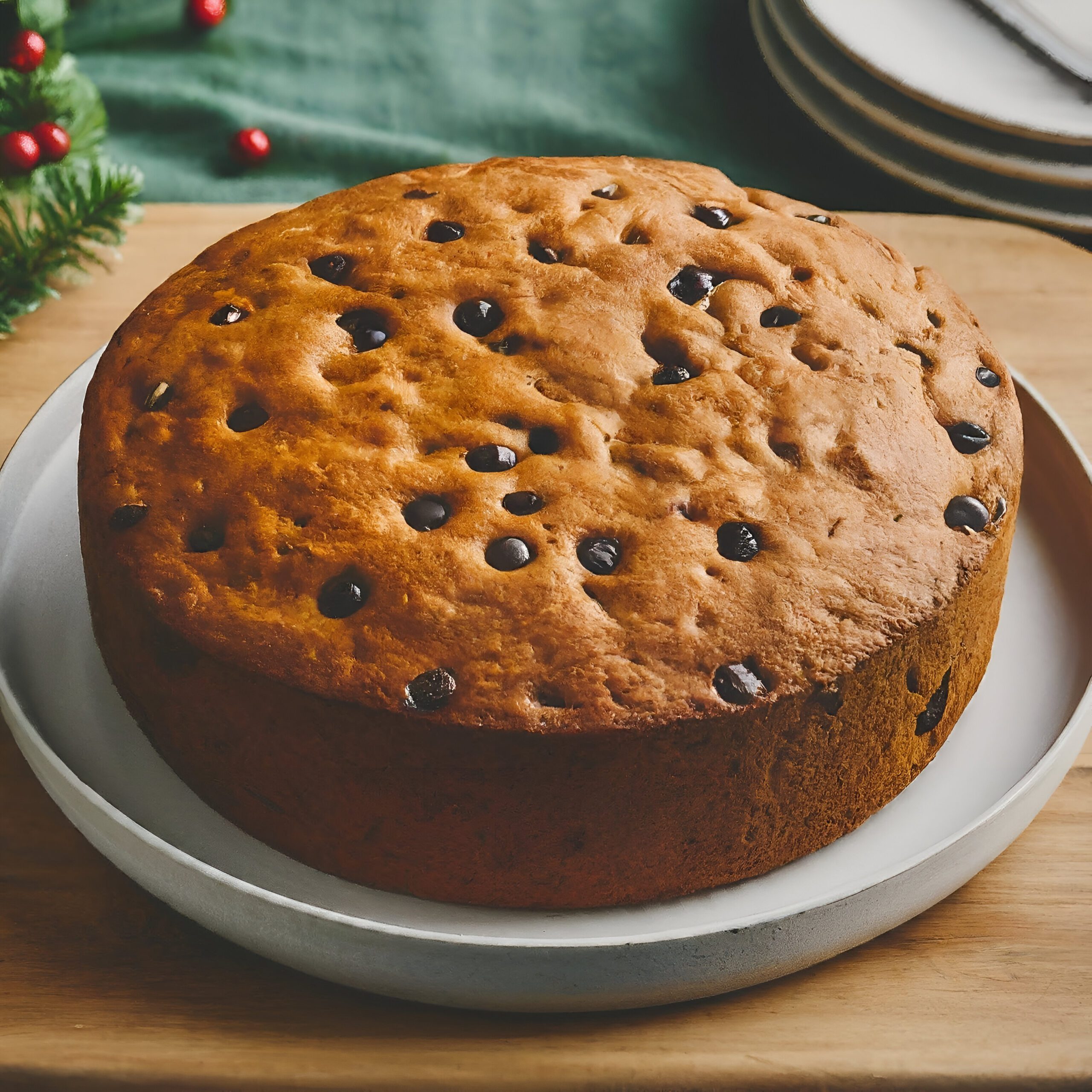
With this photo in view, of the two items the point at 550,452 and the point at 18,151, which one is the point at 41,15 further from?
the point at 550,452

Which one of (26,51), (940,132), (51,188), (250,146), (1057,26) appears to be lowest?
(250,146)

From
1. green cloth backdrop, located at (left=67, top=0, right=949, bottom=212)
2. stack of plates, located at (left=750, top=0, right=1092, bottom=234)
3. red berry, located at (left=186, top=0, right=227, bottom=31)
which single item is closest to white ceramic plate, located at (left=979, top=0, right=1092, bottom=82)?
stack of plates, located at (left=750, top=0, right=1092, bottom=234)

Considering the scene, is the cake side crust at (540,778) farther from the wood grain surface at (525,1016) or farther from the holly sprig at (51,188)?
the holly sprig at (51,188)

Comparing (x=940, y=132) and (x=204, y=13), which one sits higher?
(x=940, y=132)

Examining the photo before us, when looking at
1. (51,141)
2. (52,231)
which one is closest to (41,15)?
(51,141)

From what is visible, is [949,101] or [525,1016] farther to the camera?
[949,101]

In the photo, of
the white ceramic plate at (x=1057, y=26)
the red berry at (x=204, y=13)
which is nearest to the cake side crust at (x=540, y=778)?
the white ceramic plate at (x=1057, y=26)
